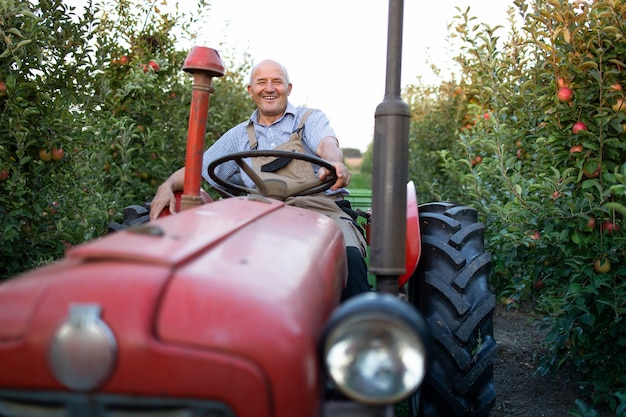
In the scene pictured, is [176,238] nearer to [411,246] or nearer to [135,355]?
[135,355]

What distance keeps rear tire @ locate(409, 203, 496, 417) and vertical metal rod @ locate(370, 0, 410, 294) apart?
731mm

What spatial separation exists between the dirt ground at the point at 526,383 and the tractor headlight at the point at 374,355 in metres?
2.12

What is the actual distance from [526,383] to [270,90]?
2271mm

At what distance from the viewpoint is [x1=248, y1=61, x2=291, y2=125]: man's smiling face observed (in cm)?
387

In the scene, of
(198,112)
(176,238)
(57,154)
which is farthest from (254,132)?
(176,238)

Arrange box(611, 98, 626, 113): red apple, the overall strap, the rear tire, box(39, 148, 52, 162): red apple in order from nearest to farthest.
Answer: the rear tire
box(611, 98, 626, 113): red apple
box(39, 148, 52, 162): red apple
the overall strap

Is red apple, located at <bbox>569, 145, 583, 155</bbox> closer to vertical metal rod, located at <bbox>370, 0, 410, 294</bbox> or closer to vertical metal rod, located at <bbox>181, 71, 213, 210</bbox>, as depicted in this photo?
vertical metal rod, located at <bbox>370, 0, 410, 294</bbox>

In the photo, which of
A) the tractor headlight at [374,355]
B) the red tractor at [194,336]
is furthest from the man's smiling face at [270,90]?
the tractor headlight at [374,355]

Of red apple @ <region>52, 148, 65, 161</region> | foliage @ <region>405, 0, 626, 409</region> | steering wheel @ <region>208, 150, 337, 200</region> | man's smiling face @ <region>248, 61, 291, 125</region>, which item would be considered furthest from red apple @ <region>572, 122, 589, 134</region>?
red apple @ <region>52, 148, 65, 161</region>

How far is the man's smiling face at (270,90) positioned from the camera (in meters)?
3.87

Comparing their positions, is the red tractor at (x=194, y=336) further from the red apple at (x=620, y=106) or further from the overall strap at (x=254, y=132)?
the overall strap at (x=254, y=132)

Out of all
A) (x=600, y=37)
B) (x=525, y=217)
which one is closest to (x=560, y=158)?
(x=525, y=217)

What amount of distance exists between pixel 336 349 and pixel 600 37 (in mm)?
2308

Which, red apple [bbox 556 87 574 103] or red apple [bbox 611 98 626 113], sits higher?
red apple [bbox 556 87 574 103]
